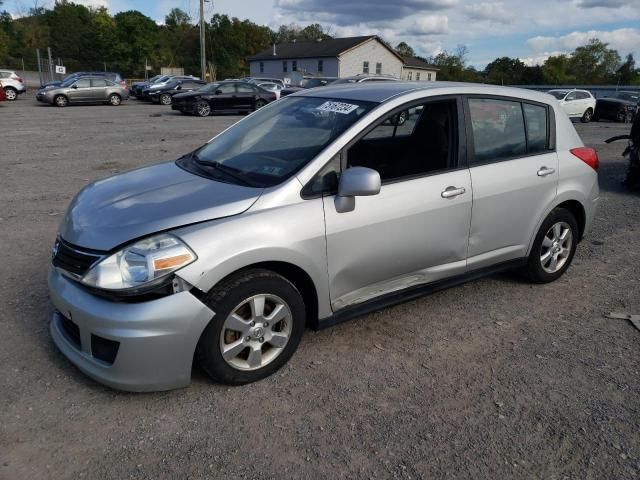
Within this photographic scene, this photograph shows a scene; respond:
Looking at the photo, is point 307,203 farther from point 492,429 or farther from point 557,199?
point 557,199

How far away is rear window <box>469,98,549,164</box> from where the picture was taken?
4.07 m

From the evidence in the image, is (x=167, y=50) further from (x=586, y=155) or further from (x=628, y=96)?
(x=586, y=155)

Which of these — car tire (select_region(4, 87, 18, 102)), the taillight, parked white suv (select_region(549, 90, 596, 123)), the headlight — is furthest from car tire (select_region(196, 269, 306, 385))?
car tire (select_region(4, 87, 18, 102))

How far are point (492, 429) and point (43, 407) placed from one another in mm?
2465

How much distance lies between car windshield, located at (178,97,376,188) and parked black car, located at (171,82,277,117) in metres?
19.0

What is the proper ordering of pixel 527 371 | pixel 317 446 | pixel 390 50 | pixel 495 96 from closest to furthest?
pixel 317 446 < pixel 527 371 < pixel 495 96 < pixel 390 50

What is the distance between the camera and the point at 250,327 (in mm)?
3092

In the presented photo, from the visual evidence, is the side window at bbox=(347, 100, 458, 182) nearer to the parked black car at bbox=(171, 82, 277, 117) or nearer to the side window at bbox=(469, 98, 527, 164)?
the side window at bbox=(469, 98, 527, 164)

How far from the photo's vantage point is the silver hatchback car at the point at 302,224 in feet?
9.33

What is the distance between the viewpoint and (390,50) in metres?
67.1

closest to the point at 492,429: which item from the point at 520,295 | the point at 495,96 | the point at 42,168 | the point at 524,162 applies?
the point at 520,295

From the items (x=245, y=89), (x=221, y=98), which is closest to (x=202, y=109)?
(x=221, y=98)

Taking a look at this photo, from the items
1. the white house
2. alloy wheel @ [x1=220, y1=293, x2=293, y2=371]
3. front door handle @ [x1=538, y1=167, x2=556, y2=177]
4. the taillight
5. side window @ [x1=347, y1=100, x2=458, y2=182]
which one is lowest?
alloy wheel @ [x1=220, y1=293, x2=293, y2=371]

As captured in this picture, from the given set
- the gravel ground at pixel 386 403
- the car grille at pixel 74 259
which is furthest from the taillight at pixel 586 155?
the car grille at pixel 74 259
